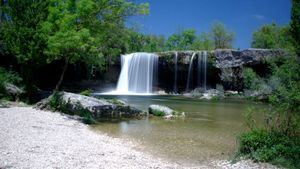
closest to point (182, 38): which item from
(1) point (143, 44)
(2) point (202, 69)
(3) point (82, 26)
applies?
(1) point (143, 44)

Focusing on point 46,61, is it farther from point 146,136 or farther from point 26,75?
point 146,136

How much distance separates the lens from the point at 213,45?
78750 millimetres

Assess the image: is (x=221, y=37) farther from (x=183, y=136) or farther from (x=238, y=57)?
(x=183, y=136)

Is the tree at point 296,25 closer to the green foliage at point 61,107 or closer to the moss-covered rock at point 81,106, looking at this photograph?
the moss-covered rock at point 81,106

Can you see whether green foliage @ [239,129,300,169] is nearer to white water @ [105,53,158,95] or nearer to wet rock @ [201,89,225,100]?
wet rock @ [201,89,225,100]

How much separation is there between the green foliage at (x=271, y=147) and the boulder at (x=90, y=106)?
10120 mm

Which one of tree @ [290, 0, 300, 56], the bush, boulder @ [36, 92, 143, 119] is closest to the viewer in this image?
the bush

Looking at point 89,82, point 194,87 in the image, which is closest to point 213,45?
point 194,87

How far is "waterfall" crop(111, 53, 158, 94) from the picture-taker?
1857 inches

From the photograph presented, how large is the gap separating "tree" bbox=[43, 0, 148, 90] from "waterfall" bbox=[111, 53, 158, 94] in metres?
22.9

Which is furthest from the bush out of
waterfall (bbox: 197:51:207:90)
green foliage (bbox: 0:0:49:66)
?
waterfall (bbox: 197:51:207:90)

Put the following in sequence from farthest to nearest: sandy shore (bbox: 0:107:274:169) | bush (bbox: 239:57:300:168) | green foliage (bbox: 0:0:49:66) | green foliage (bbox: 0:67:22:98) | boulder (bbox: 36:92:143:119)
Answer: green foliage (bbox: 0:0:49:66), green foliage (bbox: 0:67:22:98), boulder (bbox: 36:92:143:119), bush (bbox: 239:57:300:168), sandy shore (bbox: 0:107:274:169)

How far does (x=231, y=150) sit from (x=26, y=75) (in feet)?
49.9

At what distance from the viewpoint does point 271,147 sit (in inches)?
369
